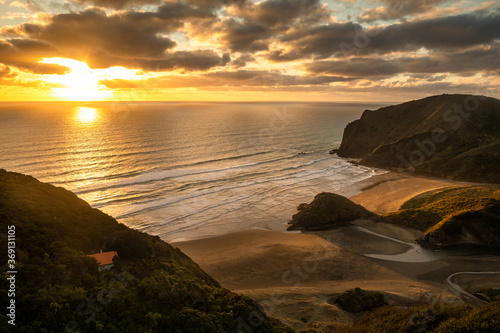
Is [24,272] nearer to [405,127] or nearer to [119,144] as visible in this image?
[119,144]

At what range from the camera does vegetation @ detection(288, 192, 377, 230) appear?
4647cm

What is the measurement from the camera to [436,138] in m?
91.3

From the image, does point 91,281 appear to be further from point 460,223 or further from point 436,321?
point 460,223

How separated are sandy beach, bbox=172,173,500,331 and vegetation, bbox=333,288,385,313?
828 mm

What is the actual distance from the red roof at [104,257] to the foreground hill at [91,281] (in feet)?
1.53

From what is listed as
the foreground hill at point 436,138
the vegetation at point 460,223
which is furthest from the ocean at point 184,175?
the vegetation at point 460,223

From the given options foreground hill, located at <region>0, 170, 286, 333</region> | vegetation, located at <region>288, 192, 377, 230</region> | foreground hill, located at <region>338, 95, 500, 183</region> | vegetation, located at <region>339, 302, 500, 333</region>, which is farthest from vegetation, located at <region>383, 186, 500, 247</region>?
foreground hill, located at <region>338, 95, 500, 183</region>

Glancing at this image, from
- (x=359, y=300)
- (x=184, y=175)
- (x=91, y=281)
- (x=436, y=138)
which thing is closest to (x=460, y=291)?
(x=359, y=300)

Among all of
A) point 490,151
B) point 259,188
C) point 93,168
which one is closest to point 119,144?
point 93,168

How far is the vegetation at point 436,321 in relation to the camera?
16.4 metres

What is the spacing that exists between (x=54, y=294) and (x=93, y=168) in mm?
72462

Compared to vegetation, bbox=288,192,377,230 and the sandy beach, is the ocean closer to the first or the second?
vegetation, bbox=288,192,377,230

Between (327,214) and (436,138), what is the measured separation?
215 feet

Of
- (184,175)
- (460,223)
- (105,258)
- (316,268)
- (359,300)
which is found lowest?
(316,268)
